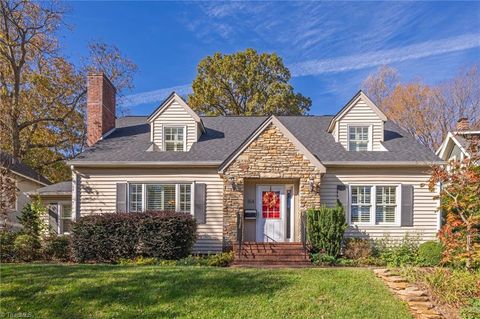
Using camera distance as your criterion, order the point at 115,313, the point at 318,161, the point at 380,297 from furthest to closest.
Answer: the point at 318,161
the point at 380,297
the point at 115,313

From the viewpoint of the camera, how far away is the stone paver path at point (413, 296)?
237 inches

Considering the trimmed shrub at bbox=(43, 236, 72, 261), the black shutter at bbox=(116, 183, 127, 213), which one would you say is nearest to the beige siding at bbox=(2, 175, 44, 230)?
the trimmed shrub at bbox=(43, 236, 72, 261)

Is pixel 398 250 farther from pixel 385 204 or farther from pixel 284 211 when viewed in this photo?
pixel 284 211

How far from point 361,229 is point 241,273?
6383 millimetres

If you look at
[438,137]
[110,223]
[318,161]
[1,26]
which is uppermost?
[1,26]

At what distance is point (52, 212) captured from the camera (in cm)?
1485

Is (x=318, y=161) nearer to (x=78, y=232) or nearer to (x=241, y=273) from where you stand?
(x=241, y=273)

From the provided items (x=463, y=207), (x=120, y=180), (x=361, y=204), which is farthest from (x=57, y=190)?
(x=463, y=207)

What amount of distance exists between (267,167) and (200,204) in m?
2.83

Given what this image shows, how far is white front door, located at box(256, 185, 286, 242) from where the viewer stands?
492 inches

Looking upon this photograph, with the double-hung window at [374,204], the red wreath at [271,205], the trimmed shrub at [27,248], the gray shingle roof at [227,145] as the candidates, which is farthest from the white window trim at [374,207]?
the trimmed shrub at [27,248]

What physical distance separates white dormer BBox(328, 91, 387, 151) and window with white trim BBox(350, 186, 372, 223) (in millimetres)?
1687

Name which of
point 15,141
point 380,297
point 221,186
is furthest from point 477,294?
point 15,141

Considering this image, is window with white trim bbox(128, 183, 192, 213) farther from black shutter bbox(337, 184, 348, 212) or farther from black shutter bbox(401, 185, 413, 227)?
black shutter bbox(401, 185, 413, 227)
